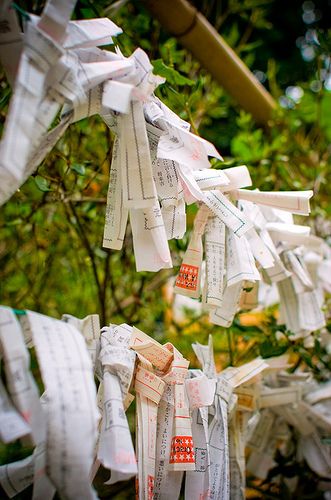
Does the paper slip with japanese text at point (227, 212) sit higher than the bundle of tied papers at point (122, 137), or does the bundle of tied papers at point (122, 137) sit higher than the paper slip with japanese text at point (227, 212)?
the bundle of tied papers at point (122, 137)

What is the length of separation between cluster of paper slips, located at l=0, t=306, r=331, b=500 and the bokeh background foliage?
5 cm

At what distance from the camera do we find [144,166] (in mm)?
409

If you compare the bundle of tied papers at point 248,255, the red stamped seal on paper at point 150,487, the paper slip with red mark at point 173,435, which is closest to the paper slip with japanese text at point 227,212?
the bundle of tied papers at point 248,255

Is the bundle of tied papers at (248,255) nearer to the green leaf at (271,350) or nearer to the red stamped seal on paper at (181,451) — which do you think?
the green leaf at (271,350)

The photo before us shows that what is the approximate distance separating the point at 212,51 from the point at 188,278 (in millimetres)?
491

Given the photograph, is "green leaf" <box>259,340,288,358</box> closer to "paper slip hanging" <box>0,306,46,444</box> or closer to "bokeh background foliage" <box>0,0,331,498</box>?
"bokeh background foliage" <box>0,0,331,498</box>

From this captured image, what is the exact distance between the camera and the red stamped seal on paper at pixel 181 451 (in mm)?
440

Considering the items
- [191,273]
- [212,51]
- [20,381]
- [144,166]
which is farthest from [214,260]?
[212,51]

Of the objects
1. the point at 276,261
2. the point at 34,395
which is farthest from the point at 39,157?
the point at 276,261

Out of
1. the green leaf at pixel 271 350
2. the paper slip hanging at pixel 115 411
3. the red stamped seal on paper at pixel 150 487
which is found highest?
the paper slip hanging at pixel 115 411

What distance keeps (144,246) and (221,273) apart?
10cm

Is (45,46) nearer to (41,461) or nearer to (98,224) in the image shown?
(41,461)

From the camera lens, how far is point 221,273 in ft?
1.61

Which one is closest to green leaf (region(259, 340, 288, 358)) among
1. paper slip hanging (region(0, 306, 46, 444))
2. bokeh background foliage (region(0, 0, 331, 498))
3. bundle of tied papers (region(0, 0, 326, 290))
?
bokeh background foliage (region(0, 0, 331, 498))
